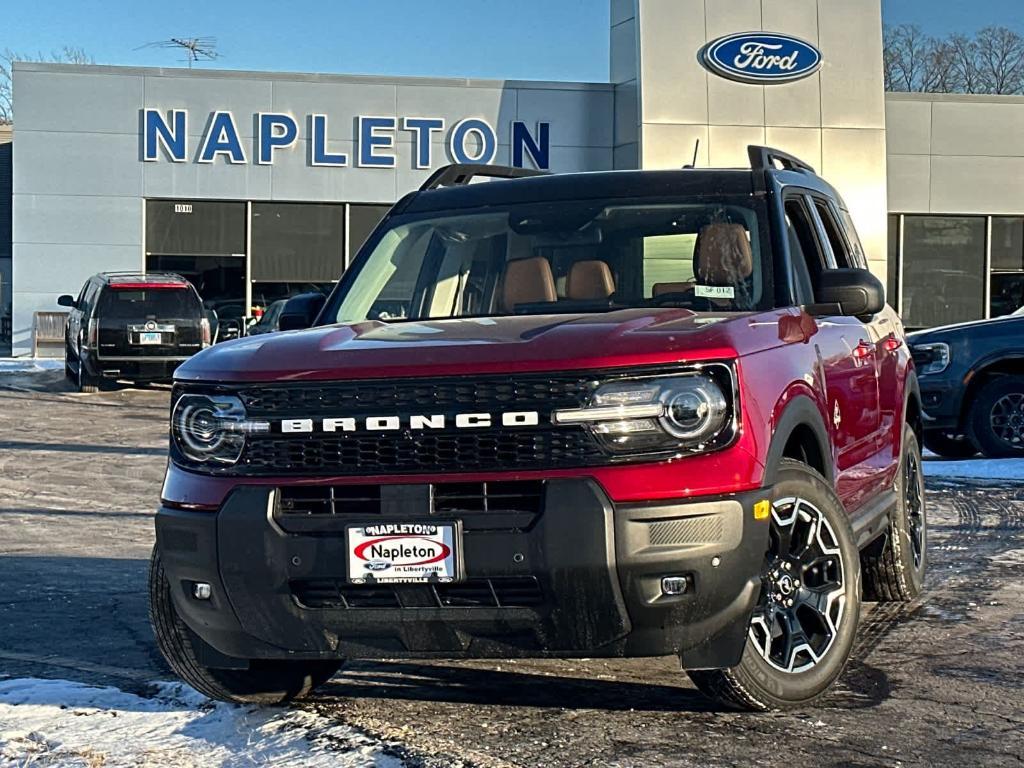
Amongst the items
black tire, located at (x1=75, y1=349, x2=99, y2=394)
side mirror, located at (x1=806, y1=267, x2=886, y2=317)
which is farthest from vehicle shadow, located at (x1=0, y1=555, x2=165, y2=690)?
black tire, located at (x1=75, y1=349, x2=99, y2=394)

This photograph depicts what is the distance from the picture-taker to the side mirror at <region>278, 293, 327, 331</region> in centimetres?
575

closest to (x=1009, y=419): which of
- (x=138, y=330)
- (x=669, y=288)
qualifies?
(x=669, y=288)

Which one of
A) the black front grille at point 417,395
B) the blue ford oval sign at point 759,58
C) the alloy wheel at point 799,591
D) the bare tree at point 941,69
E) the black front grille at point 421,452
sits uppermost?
the bare tree at point 941,69

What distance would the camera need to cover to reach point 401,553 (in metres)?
4.14

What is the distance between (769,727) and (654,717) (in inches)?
14.6

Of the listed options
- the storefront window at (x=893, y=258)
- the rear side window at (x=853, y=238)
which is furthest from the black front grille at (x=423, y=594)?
the storefront window at (x=893, y=258)

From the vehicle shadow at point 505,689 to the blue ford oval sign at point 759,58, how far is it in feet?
79.1

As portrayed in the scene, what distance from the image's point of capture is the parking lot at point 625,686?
4324 millimetres

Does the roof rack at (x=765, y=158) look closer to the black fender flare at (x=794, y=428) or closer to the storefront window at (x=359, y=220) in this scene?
the black fender flare at (x=794, y=428)

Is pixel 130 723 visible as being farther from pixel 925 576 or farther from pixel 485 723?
pixel 925 576

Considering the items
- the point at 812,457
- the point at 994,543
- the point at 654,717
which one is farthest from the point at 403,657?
the point at 994,543

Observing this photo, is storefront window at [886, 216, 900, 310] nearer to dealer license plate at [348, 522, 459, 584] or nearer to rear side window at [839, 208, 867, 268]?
rear side window at [839, 208, 867, 268]

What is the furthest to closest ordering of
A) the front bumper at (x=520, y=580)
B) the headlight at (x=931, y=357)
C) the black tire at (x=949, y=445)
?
1. the black tire at (x=949, y=445)
2. the headlight at (x=931, y=357)
3. the front bumper at (x=520, y=580)

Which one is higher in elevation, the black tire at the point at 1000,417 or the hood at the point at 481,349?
the hood at the point at 481,349
